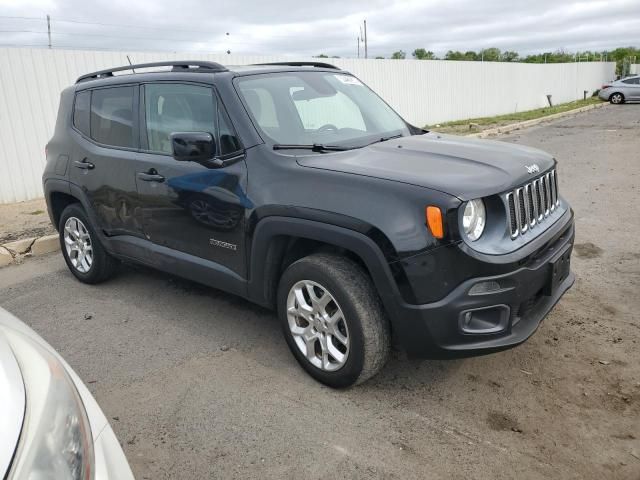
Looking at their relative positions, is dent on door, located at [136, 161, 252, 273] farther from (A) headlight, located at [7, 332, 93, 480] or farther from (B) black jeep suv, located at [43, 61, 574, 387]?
(A) headlight, located at [7, 332, 93, 480]

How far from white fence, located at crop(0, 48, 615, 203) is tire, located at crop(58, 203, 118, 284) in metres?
3.91

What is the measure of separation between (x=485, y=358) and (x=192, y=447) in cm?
188

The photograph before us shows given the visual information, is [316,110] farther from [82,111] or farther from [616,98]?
[616,98]

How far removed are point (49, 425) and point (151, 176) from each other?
2.76 metres

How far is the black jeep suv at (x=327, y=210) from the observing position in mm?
2846

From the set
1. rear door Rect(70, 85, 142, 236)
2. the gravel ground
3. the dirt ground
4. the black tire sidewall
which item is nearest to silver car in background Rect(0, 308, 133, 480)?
the gravel ground

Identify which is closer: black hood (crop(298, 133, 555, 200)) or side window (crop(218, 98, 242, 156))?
black hood (crop(298, 133, 555, 200))

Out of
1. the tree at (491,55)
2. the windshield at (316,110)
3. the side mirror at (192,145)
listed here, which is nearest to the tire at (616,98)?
the tree at (491,55)

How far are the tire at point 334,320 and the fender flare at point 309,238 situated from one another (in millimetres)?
127

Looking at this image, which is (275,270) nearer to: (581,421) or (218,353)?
(218,353)

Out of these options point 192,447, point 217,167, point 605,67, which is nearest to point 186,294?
point 217,167

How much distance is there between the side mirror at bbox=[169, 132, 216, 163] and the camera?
3.45 metres

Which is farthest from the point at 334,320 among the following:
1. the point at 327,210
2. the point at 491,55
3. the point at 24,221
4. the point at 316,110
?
the point at 491,55

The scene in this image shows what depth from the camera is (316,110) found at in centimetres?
399
